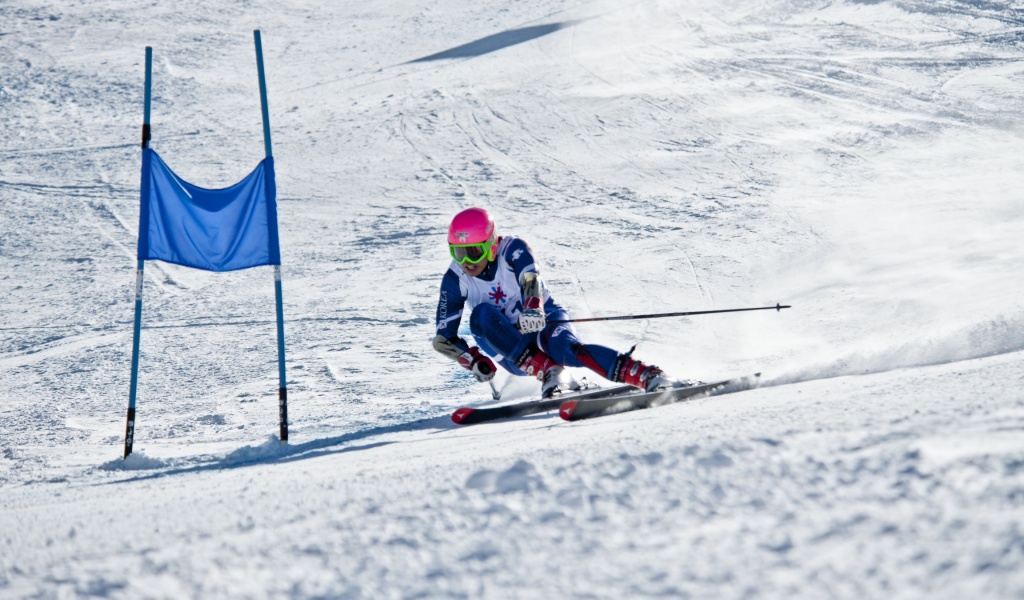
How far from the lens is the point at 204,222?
5703mm

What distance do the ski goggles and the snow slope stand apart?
100cm

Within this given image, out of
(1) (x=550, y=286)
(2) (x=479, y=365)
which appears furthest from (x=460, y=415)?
(1) (x=550, y=286)

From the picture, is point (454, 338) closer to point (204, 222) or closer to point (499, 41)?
point (204, 222)

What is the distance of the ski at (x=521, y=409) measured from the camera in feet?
18.5

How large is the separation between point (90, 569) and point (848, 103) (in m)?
13.6

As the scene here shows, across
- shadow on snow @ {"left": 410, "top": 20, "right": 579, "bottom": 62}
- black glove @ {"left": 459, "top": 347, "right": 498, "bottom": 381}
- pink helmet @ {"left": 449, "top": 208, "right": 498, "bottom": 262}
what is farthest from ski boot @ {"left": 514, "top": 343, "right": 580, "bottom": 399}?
shadow on snow @ {"left": 410, "top": 20, "right": 579, "bottom": 62}

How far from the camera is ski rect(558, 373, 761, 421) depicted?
507 centimetres

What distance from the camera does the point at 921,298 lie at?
7.81 metres

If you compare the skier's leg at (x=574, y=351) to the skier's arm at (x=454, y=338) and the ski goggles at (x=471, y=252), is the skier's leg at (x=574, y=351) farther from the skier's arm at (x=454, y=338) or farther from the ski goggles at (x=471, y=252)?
the ski goggles at (x=471, y=252)

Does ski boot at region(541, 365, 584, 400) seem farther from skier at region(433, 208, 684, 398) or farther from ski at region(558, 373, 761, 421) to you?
ski at region(558, 373, 761, 421)

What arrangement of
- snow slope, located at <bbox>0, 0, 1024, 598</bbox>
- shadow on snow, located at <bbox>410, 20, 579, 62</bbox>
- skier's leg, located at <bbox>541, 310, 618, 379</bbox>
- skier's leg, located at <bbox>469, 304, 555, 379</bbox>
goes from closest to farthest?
1. snow slope, located at <bbox>0, 0, 1024, 598</bbox>
2. skier's leg, located at <bbox>541, 310, 618, 379</bbox>
3. skier's leg, located at <bbox>469, 304, 555, 379</bbox>
4. shadow on snow, located at <bbox>410, 20, 579, 62</bbox>

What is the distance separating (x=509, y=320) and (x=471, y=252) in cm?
49

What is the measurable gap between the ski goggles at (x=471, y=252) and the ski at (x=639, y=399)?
3.89 feet

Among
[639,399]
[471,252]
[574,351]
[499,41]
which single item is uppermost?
[499,41]
